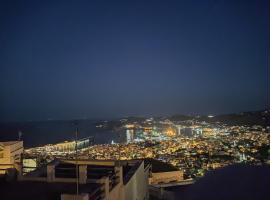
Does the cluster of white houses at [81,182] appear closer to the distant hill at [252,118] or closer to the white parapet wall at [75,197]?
the white parapet wall at [75,197]

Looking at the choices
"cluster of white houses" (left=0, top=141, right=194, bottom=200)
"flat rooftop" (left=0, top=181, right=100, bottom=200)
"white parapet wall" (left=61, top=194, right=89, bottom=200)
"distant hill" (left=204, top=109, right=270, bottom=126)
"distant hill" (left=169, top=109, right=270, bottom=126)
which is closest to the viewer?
"white parapet wall" (left=61, top=194, right=89, bottom=200)

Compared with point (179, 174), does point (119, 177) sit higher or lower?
higher

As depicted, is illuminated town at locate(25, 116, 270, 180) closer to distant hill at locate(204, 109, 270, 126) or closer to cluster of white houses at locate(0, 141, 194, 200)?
distant hill at locate(204, 109, 270, 126)

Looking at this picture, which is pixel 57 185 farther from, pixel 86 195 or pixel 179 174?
pixel 179 174

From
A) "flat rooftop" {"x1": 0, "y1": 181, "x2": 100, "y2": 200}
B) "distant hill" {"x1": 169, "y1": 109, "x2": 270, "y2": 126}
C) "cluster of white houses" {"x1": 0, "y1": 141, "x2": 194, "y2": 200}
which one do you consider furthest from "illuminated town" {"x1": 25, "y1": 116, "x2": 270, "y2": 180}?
"flat rooftop" {"x1": 0, "y1": 181, "x2": 100, "y2": 200}

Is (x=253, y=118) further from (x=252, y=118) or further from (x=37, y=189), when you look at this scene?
(x=37, y=189)

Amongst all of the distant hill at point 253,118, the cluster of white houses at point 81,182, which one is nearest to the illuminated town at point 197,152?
the distant hill at point 253,118

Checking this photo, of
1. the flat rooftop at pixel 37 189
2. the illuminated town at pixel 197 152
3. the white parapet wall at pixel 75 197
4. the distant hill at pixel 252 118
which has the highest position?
the white parapet wall at pixel 75 197

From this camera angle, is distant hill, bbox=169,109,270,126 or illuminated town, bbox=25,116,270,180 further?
distant hill, bbox=169,109,270,126

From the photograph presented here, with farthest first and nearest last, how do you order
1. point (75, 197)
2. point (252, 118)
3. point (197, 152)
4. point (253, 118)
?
point (252, 118) → point (253, 118) → point (197, 152) → point (75, 197)

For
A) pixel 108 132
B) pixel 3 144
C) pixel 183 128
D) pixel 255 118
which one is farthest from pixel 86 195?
pixel 108 132

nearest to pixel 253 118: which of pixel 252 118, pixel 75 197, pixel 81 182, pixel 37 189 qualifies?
pixel 252 118
